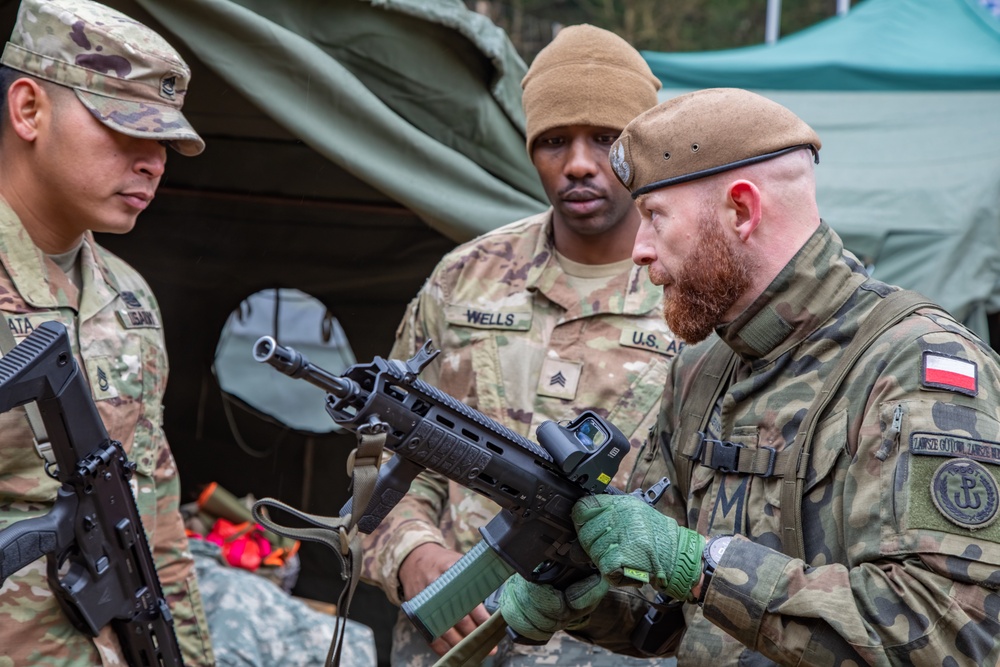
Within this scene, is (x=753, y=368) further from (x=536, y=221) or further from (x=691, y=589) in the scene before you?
(x=536, y=221)

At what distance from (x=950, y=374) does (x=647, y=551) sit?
1.97 feet

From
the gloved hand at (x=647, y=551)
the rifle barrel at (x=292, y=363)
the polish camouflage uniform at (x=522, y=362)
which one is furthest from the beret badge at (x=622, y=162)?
the polish camouflage uniform at (x=522, y=362)

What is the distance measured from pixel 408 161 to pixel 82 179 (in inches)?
48.4

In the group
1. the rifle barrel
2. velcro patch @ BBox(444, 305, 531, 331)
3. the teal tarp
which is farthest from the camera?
the teal tarp

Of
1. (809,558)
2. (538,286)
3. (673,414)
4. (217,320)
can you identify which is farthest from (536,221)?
(217,320)

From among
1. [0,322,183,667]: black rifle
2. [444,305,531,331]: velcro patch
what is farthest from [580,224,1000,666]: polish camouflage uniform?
[0,322,183,667]: black rifle

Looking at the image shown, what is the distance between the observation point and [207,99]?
13.9 feet

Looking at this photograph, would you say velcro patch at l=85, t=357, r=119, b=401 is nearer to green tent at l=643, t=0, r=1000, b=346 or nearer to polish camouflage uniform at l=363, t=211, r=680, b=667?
polish camouflage uniform at l=363, t=211, r=680, b=667

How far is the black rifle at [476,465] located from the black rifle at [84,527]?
74 cm

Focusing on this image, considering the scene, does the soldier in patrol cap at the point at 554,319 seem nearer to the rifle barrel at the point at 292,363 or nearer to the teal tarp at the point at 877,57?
the rifle barrel at the point at 292,363

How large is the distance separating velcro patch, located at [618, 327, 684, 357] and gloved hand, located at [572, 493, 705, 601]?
108cm

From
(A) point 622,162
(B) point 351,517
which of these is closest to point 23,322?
(B) point 351,517

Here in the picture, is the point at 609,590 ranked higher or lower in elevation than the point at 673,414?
lower

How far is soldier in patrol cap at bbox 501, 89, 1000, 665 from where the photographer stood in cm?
192
